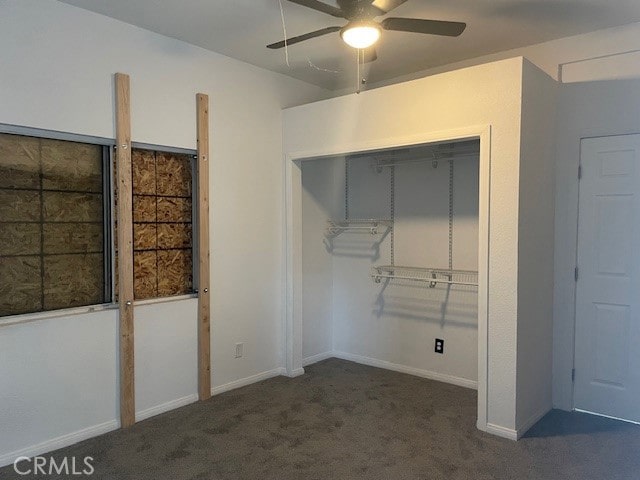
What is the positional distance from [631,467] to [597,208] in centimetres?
169

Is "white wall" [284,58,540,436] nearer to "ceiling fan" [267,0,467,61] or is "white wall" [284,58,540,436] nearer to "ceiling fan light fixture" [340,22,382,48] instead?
"ceiling fan" [267,0,467,61]

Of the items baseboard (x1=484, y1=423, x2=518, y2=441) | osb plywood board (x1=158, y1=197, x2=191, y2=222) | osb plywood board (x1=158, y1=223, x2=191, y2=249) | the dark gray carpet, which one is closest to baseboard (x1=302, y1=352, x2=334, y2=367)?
the dark gray carpet

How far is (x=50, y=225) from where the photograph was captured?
10.0 feet

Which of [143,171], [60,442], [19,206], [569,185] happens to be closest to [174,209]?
[143,171]

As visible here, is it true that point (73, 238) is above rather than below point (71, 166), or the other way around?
below

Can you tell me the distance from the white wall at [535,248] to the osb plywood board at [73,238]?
2.80 m

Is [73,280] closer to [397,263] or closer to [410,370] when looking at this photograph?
[397,263]

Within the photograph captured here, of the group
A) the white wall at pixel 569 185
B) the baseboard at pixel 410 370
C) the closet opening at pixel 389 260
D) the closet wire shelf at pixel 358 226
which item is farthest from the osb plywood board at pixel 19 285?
the white wall at pixel 569 185

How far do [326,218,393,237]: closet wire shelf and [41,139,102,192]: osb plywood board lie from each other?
2.41 meters

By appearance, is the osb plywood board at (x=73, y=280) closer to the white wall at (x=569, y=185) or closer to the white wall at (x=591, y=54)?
the white wall at (x=569, y=185)

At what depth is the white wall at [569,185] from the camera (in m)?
3.42

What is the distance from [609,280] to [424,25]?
2250mm

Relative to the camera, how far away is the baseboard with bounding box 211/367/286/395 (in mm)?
3988

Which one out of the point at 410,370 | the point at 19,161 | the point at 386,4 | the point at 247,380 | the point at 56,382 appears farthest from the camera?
the point at 410,370
